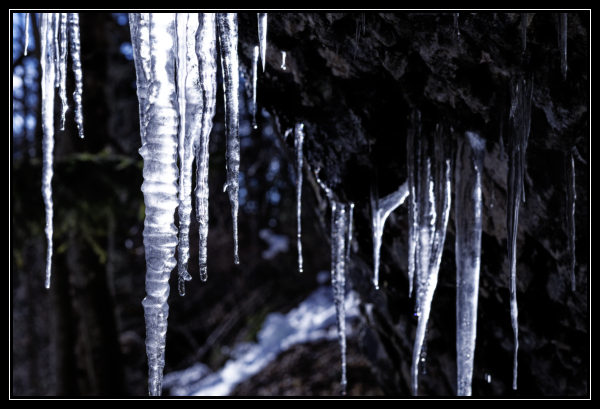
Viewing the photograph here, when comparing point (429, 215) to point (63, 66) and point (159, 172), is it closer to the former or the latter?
point (159, 172)

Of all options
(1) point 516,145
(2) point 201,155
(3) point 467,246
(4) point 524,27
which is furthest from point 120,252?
(4) point 524,27

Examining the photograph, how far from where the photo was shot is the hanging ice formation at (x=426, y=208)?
5.74 feet

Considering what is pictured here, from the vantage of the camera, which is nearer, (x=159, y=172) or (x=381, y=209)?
(x=159, y=172)

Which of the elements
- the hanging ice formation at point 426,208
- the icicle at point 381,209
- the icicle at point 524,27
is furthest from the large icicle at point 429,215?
the icicle at point 524,27

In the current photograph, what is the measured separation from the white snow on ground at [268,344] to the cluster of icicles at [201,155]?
355cm

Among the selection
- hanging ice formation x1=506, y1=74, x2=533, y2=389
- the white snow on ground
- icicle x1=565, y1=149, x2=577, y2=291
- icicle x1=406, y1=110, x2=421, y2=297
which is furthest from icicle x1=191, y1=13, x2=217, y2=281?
the white snow on ground

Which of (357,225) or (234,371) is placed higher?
(357,225)

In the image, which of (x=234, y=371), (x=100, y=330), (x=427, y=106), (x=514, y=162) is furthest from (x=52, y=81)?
(x=234, y=371)

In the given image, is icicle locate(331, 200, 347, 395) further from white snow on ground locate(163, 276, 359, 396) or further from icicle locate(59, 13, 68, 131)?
white snow on ground locate(163, 276, 359, 396)

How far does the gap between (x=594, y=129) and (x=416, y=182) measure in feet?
2.27

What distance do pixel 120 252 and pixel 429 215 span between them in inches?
271

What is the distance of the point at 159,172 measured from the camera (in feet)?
4.10

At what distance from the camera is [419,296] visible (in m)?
1.86

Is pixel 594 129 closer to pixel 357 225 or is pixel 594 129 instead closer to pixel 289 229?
pixel 357 225
